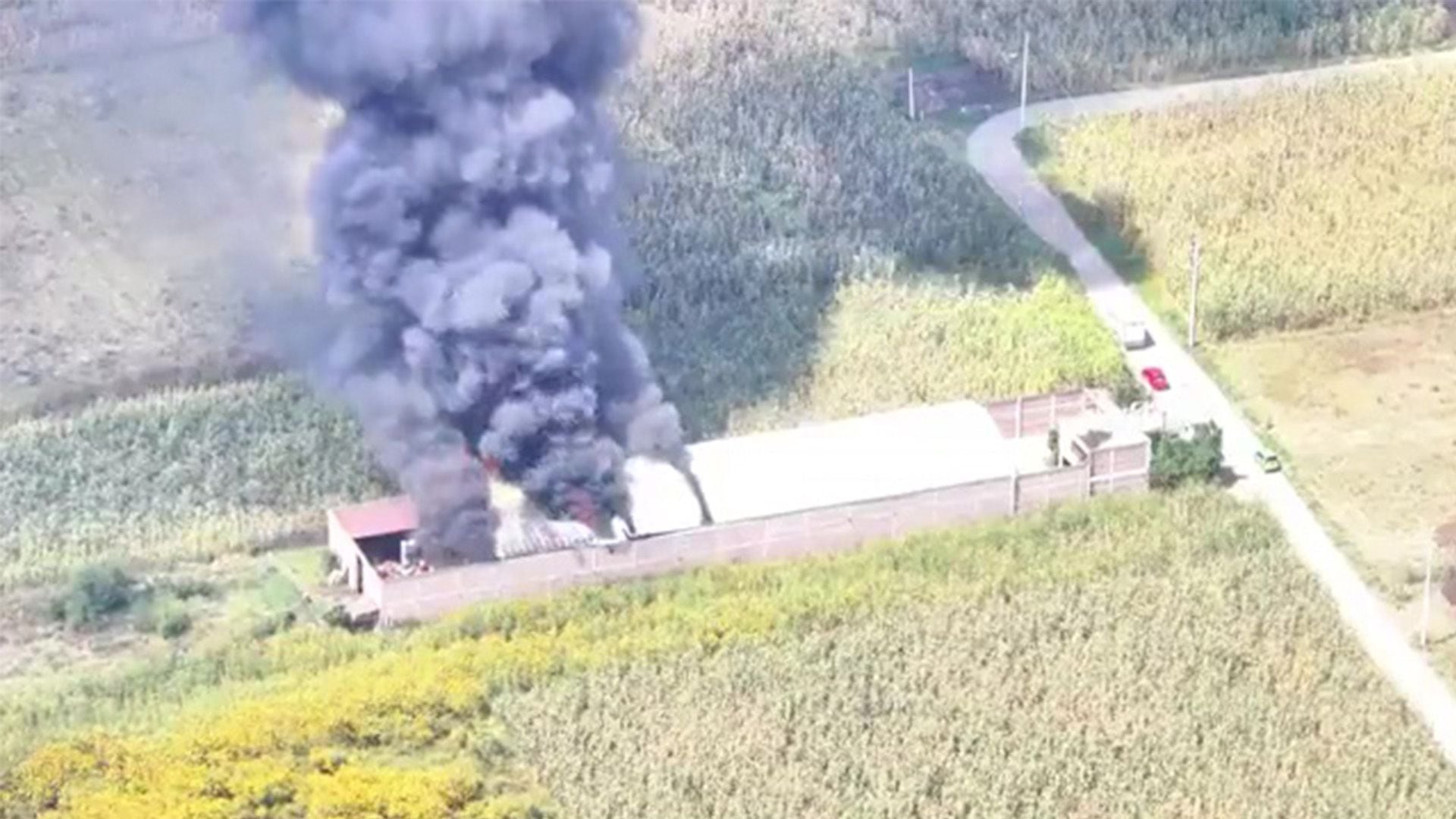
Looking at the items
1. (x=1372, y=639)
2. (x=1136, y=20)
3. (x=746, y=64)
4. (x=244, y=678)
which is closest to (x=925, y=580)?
(x=1372, y=639)

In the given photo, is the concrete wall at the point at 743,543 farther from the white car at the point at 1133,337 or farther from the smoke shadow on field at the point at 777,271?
the white car at the point at 1133,337

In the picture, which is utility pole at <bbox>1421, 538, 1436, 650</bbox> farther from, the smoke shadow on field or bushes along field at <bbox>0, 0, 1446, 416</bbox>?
bushes along field at <bbox>0, 0, 1446, 416</bbox>

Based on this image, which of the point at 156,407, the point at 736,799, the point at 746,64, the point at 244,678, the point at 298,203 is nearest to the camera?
the point at 736,799

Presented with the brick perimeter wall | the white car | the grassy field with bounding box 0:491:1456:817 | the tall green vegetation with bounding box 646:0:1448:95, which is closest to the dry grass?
the brick perimeter wall

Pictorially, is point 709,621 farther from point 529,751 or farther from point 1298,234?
point 1298,234

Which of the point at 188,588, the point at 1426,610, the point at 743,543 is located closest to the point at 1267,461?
the point at 1426,610

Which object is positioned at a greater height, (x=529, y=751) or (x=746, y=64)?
(x=746, y=64)
